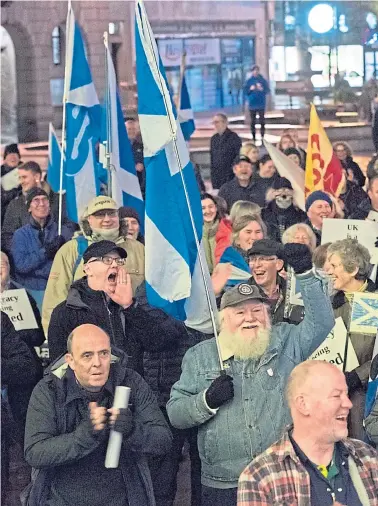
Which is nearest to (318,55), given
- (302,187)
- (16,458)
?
(302,187)

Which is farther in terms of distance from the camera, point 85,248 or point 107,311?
point 85,248

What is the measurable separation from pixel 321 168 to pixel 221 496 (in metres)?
6.31

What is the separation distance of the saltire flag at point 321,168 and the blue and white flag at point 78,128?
191 cm

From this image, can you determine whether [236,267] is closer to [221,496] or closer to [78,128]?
[221,496]

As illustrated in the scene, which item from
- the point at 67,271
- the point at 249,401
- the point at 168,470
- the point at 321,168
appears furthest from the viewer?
the point at 321,168

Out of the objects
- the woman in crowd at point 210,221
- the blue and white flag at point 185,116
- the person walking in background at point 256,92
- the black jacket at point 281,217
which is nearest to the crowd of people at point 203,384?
the woman in crowd at point 210,221

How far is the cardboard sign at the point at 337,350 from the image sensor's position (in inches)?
241

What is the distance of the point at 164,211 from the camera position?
Answer: 6527 mm

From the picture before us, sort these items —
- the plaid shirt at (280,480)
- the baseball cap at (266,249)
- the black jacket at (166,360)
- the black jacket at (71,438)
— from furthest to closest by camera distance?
1. the baseball cap at (266,249)
2. the black jacket at (166,360)
3. the black jacket at (71,438)
4. the plaid shirt at (280,480)

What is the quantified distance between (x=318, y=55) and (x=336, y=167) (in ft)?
87.5

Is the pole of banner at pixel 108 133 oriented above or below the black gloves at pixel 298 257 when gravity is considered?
above

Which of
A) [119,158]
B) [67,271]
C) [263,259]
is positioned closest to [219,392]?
[263,259]

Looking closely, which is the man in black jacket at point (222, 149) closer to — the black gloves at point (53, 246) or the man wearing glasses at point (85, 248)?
the black gloves at point (53, 246)

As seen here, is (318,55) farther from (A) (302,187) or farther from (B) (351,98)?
(A) (302,187)
